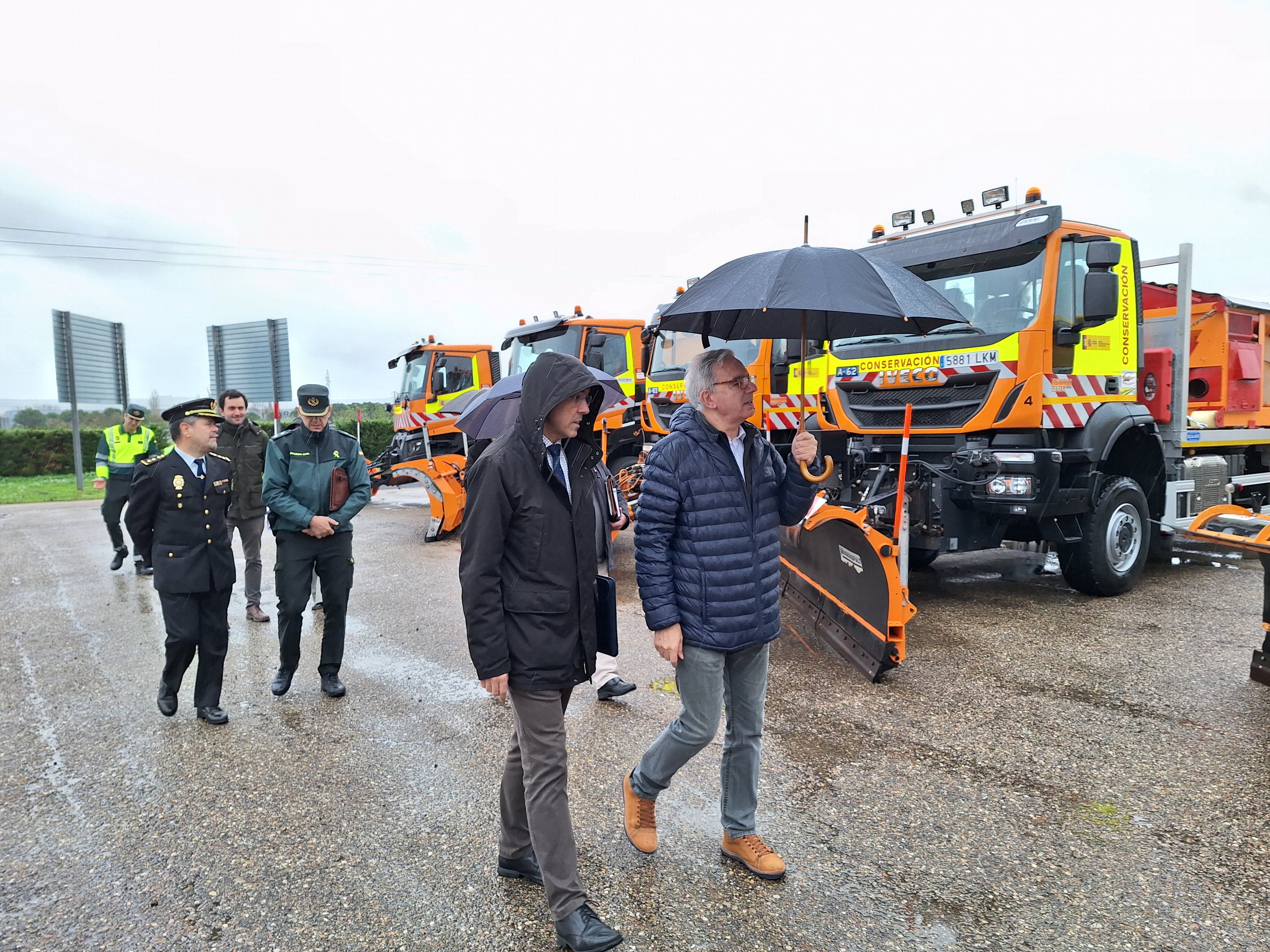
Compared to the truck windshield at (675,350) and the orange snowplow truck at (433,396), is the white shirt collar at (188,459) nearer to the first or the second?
the truck windshield at (675,350)

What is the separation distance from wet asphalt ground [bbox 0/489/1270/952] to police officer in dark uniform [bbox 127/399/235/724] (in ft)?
0.96

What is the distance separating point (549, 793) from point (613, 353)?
30.7 feet

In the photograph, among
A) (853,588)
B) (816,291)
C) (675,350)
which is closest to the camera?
(816,291)

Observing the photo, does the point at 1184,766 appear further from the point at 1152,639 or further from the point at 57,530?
the point at 57,530

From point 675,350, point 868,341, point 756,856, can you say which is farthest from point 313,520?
point 675,350

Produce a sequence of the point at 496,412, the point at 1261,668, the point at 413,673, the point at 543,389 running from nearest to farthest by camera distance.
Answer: the point at 543,389, the point at 1261,668, the point at 413,673, the point at 496,412

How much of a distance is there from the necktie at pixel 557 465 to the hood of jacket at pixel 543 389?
1.2 inches

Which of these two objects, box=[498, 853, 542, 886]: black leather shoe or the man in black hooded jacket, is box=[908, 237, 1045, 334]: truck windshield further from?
box=[498, 853, 542, 886]: black leather shoe

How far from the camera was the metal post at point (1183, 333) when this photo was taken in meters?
6.75

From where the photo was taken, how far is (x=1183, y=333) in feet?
22.4

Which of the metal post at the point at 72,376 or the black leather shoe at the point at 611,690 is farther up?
the metal post at the point at 72,376

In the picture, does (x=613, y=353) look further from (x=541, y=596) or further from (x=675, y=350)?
(x=541, y=596)

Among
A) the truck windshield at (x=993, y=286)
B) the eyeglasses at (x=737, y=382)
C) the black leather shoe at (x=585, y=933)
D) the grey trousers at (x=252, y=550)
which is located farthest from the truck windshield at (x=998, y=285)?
the grey trousers at (x=252, y=550)

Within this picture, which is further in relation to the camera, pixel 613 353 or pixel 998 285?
pixel 613 353
